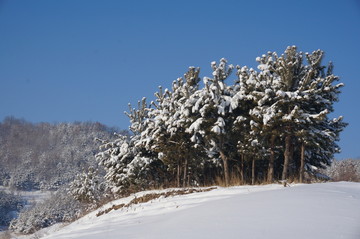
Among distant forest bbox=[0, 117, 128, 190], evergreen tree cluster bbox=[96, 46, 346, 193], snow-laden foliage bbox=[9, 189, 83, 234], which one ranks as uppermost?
distant forest bbox=[0, 117, 128, 190]

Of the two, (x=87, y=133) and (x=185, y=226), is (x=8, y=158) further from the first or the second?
(x=185, y=226)

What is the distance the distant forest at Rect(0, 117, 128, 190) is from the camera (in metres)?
66.5

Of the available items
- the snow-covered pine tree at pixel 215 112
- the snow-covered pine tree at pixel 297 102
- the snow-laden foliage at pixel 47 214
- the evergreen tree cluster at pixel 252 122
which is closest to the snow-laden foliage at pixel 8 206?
the snow-laden foliage at pixel 47 214

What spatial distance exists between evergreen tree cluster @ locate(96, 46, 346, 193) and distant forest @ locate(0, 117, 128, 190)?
142 ft

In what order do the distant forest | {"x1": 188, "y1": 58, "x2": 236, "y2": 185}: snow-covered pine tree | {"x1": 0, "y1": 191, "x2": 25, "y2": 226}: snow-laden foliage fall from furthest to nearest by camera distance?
{"x1": 0, "y1": 191, "x2": 25, "y2": 226}: snow-laden foliage < the distant forest < {"x1": 188, "y1": 58, "x2": 236, "y2": 185}: snow-covered pine tree

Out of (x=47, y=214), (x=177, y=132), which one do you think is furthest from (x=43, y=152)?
(x=177, y=132)

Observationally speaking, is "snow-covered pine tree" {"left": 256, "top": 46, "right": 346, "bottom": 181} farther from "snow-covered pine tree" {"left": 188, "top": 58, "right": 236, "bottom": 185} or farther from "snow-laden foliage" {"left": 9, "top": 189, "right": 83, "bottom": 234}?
"snow-laden foliage" {"left": 9, "top": 189, "right": 83, "bottom": 234}

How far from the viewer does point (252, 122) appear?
17.0m

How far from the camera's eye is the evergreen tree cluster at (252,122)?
16.9 meters

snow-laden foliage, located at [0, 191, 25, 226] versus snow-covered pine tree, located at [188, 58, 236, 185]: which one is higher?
snow-covered pine tree, located at [188, 58, 236, 185]

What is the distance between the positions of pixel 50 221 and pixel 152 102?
49.7 m

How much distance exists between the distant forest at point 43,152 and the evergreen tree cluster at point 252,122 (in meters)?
43.2

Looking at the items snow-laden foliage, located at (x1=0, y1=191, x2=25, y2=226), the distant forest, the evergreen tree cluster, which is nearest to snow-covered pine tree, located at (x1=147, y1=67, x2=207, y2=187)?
the evergreen tree cluster

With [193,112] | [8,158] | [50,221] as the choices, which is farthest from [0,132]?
[193,112]
